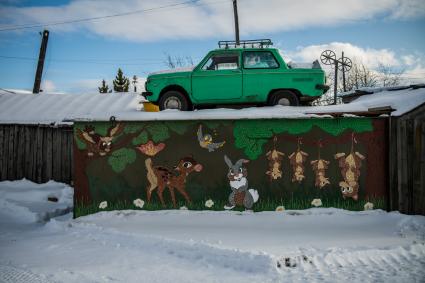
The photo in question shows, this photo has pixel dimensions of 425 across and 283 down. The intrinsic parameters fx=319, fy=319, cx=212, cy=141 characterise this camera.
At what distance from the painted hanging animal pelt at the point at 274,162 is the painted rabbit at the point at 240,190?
441 millimetres

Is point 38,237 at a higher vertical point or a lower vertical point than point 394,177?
lower

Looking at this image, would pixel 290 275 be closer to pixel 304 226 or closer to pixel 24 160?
pixel 304 226

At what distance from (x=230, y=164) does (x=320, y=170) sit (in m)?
1.78

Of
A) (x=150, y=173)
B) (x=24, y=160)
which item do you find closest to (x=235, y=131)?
(x=150, y=173)

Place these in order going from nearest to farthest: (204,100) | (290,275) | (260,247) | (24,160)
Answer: (290,275), (260,247), (204,100), (24,160)

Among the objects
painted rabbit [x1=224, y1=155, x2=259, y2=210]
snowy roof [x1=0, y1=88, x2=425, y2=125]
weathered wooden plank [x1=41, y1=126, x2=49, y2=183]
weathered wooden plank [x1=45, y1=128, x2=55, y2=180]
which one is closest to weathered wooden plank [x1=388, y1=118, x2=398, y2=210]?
snowy roof [x1=0, y1=88, x2=425, y2=125]

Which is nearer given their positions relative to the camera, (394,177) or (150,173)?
(394,177)

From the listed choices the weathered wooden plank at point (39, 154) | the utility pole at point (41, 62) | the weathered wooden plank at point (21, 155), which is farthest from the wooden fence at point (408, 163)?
the utility pole at point (41, 62)

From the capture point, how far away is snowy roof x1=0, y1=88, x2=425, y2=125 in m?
6.31

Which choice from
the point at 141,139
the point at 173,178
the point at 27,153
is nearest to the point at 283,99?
the point at 173,178

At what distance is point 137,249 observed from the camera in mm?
4801

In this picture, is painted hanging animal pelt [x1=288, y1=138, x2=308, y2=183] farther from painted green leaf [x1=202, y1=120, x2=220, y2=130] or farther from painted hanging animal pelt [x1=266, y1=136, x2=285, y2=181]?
painted green leaf [x1=202, y1=120, x2=220, y2=130]

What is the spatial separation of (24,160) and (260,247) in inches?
338

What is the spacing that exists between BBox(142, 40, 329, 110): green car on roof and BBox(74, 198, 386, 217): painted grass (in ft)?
6.99
